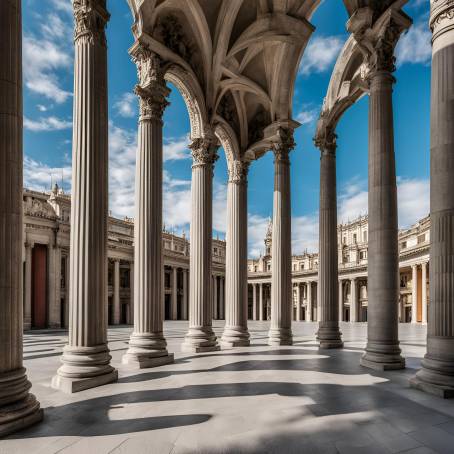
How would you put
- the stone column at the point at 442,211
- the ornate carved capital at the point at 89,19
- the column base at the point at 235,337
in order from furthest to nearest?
the column base at the point at 235,337, the ornate carved capital at the point at 89,19, the stone column at the point at 442,211

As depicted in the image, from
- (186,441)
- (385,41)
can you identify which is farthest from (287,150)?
(186,441)

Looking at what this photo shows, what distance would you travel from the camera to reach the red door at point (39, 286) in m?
54.7

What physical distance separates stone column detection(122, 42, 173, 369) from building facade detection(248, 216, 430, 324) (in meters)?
65.6

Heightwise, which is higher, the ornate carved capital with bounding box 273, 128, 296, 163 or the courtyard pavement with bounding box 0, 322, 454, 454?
the ornate carved capital with bounding box 273, 128, 296, 163

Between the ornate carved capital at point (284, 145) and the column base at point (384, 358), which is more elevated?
the ornate carved capital at point (284, 145)

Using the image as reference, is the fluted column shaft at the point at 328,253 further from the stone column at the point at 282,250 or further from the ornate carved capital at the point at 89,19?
the ornate carved capital at the point at 89,19

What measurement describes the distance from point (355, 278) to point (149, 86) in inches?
3150

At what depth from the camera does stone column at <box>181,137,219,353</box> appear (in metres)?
23.3

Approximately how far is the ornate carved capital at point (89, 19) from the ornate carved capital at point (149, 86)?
483 centimetres

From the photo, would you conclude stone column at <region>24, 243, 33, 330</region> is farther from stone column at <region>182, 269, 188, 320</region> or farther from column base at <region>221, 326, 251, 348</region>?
stone column at <region>182, 269, 188, 320</region>

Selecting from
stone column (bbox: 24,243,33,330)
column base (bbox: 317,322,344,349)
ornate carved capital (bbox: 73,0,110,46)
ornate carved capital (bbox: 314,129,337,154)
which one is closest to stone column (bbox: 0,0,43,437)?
ornate carved capital (bbox: 73,0,110,46)

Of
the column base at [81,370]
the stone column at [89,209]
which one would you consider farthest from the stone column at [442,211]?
the stone column at [89,209]

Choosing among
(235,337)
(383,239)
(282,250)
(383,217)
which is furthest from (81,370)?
(282,250)

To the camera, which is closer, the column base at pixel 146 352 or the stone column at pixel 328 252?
the column base at pixel 146 352
